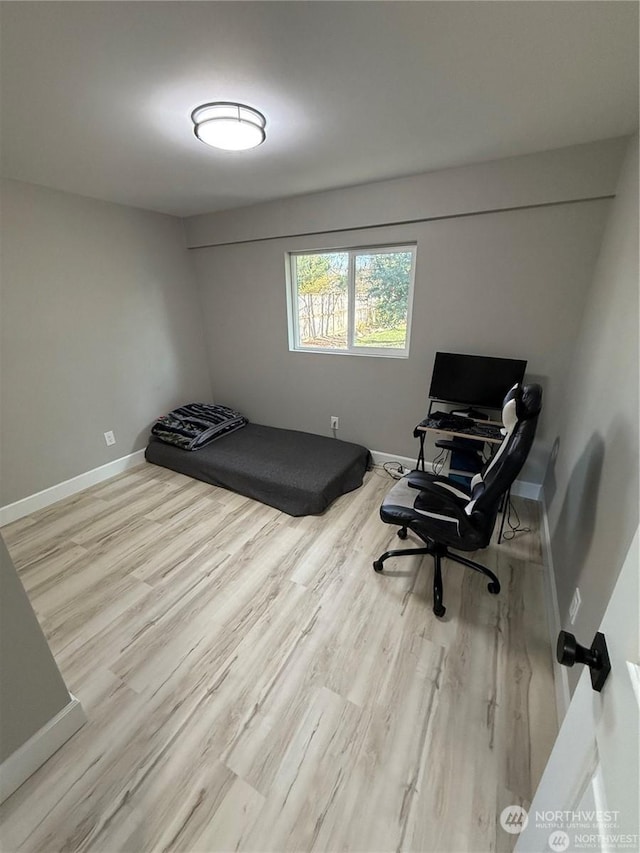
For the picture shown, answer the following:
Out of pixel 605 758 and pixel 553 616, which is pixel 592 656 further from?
pixel 553 616

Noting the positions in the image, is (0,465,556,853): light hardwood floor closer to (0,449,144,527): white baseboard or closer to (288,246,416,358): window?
(0,449,144,527): white baseboard

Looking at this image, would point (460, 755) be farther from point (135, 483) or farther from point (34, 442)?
point (34, 442)

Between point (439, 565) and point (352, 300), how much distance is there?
7.32ft

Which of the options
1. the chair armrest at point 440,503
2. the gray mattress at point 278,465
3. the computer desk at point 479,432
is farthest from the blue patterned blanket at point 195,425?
the chair armrest at point 440,503

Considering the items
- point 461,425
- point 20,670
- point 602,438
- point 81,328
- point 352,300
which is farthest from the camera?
point 352,300

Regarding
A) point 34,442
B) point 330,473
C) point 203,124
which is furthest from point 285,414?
point 203,124

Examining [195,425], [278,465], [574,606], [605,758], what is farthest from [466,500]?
[195,425]

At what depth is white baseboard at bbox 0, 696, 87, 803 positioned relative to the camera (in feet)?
3.54

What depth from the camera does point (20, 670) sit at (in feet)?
3.48

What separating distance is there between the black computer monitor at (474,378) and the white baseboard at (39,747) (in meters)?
2.58

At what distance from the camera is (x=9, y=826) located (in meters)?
1.02

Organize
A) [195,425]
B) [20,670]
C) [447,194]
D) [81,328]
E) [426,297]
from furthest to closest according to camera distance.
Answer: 1. [195,425]
2. [81,328]
3. [426,297]
4. [447,194]
5. [20,670]

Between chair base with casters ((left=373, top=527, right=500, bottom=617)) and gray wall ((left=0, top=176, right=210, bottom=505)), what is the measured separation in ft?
8.78

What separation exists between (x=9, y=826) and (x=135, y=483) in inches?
86.8
